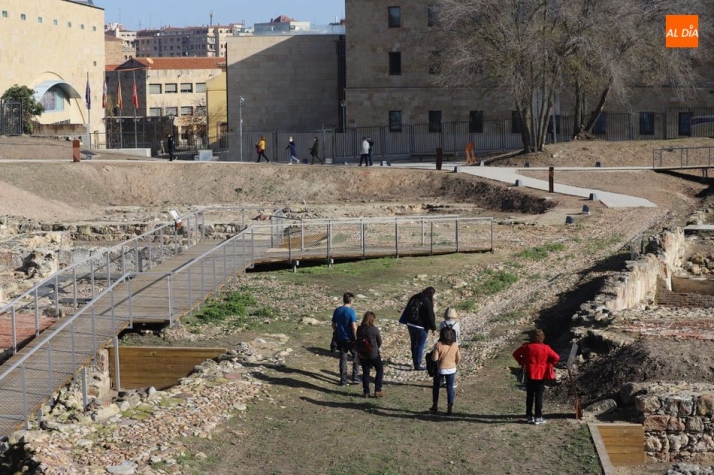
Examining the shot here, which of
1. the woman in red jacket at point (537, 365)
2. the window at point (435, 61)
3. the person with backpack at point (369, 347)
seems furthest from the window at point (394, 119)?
the woman in red jacket at point (537, 365)

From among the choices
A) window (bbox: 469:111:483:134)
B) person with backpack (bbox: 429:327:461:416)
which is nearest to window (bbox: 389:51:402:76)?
window (bbox: 469:111:483:134)

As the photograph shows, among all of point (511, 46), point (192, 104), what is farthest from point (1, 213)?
point (192, 104)

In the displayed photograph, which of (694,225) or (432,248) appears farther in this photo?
(694,225)

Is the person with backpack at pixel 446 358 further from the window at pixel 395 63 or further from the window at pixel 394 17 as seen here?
the window at pixel 394 17

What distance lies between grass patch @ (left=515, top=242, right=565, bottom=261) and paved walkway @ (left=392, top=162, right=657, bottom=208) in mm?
8009

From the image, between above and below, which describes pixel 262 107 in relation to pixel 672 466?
above

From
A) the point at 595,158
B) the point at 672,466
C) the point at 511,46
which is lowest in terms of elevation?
the point at 672,466

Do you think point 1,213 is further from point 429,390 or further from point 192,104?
point 192,104

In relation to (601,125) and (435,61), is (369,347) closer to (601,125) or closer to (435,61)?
(435,61)

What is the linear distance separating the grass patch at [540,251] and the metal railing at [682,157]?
18.6m

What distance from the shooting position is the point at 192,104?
10762 cm

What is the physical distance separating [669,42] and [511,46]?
884 cm

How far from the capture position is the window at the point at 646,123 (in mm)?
60562

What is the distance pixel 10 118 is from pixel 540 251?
40.7 meters
